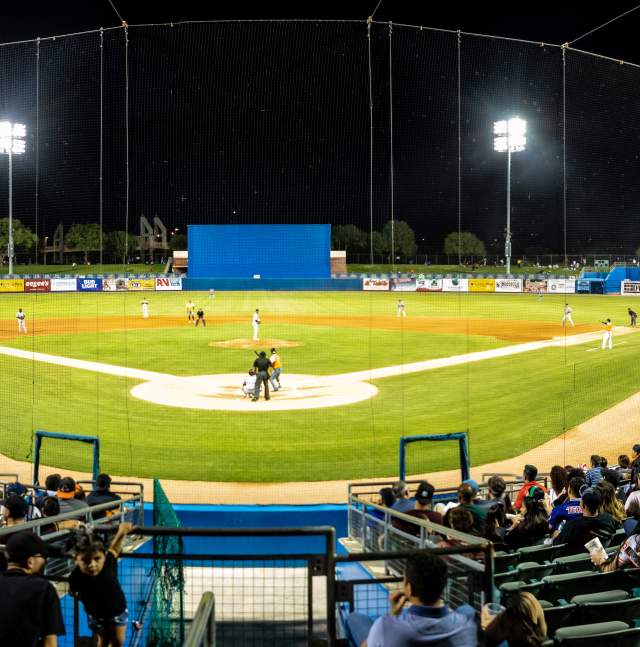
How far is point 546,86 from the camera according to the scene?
2373 cm

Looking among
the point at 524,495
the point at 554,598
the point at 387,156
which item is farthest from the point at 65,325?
the point at 554,598

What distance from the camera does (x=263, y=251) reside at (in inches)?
2370

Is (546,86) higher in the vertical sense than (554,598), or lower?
higher

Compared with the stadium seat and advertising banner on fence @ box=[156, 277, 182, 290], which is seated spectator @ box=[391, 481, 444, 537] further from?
advertising banner on fence @ box=[156, 277, 182, 290]

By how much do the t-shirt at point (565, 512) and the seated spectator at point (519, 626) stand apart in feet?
12.6

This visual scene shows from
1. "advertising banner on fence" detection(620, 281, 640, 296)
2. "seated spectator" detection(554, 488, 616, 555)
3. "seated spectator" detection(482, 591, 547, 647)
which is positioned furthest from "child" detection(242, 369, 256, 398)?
"advertising banner on fence" detection(620, 281, 640, 296)

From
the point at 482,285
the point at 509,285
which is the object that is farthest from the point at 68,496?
the point at 509,285

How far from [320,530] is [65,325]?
38.4 meters

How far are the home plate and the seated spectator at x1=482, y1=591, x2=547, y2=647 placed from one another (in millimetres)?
14837

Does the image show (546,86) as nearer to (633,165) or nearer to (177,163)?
(633,165)

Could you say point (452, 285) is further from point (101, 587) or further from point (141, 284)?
point (101, 587)

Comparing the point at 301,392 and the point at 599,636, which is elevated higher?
the point at 301,392

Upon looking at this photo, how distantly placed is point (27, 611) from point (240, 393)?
16.9 meters

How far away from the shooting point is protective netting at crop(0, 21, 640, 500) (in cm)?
1631
